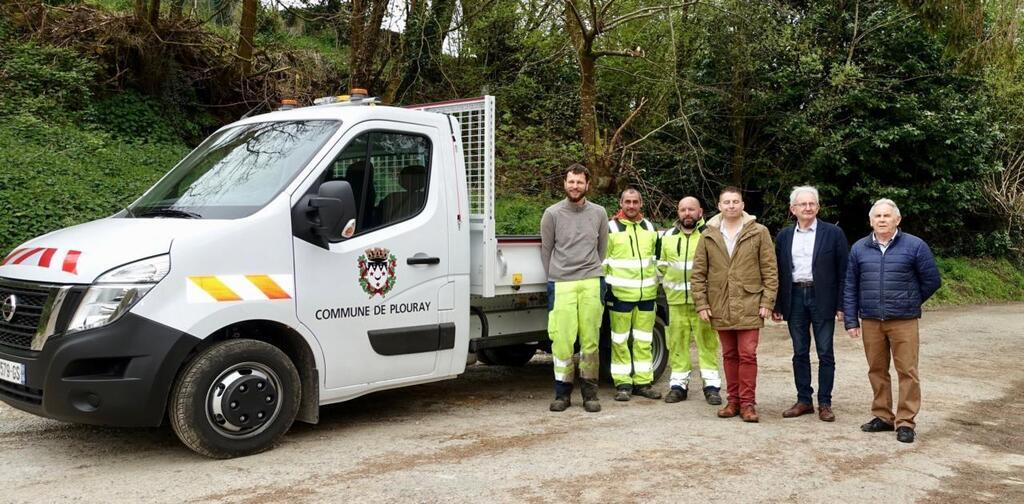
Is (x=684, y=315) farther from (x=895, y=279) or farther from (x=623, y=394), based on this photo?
(x=895, y=279)

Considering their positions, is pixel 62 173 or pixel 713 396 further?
pixel 62 173

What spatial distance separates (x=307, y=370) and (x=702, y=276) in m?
3.10

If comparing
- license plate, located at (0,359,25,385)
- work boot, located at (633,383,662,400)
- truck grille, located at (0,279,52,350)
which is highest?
truck grille, located at (0,279,52,350)

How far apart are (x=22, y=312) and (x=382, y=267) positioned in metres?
2.13

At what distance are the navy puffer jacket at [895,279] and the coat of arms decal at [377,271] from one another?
3.30 metres

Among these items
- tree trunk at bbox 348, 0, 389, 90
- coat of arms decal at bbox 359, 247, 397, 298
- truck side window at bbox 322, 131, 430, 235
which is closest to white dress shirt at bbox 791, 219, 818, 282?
truck side window at bbox 322, 131, 430, 235

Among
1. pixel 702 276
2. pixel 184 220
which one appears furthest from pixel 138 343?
pixel 702 276

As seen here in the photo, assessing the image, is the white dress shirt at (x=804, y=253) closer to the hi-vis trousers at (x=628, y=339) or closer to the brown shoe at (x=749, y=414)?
the brown shoe at (x=749, y=414)

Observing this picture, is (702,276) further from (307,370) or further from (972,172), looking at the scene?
(972,172)

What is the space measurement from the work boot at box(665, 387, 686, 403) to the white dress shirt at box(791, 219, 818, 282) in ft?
4.52

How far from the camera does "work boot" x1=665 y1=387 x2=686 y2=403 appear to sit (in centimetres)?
704

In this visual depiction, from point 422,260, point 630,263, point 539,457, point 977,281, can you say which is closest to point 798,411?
point 630,263

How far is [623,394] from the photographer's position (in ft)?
23.2

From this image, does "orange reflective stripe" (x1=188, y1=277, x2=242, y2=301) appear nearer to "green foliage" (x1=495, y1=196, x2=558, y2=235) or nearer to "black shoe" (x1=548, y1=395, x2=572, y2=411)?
"black shoe" (x1=548, y1=395, x2=572, y2=411)
